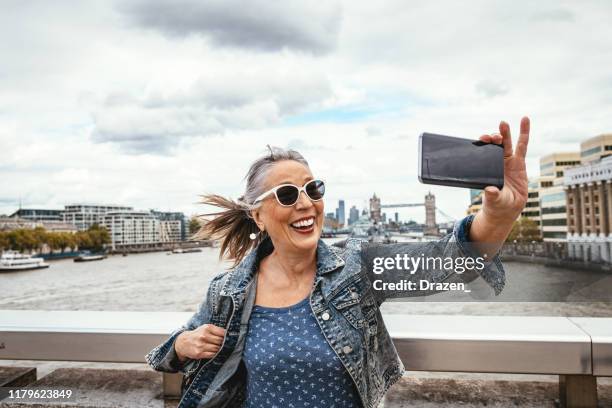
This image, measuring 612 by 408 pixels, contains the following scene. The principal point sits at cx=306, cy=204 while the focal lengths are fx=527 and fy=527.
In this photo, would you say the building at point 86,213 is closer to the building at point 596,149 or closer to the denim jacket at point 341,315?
the building at point 596,149

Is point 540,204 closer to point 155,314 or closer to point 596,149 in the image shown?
point 596,149

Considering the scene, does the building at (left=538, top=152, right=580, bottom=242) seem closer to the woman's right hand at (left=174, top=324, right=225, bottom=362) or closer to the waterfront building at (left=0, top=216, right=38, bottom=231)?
the woman's right hand at (left=174, top=324, right=225, bottom=362)

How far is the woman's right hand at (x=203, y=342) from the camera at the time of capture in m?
1.51

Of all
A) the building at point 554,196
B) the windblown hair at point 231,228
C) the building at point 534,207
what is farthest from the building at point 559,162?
the windblown hair at point 231,228

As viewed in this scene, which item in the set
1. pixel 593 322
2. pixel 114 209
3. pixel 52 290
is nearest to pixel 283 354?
pixel 593 322

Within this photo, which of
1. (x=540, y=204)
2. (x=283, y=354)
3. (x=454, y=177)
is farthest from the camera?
(x=540, y=204)

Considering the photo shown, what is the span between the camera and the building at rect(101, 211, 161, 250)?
105688 mm

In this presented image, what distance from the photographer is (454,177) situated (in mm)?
1215

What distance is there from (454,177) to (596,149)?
66.2m

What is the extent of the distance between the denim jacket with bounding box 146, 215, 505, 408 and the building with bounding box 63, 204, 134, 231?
118 meters

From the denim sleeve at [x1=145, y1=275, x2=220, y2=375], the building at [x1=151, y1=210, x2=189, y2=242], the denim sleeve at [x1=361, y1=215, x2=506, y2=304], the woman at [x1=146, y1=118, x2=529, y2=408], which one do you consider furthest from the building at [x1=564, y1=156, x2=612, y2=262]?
the building at [x1=151, y1=210, x2=189, y2=242]

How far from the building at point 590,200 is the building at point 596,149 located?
3.79 meters

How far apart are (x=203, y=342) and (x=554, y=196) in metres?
64.5

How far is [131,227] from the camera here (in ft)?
353
